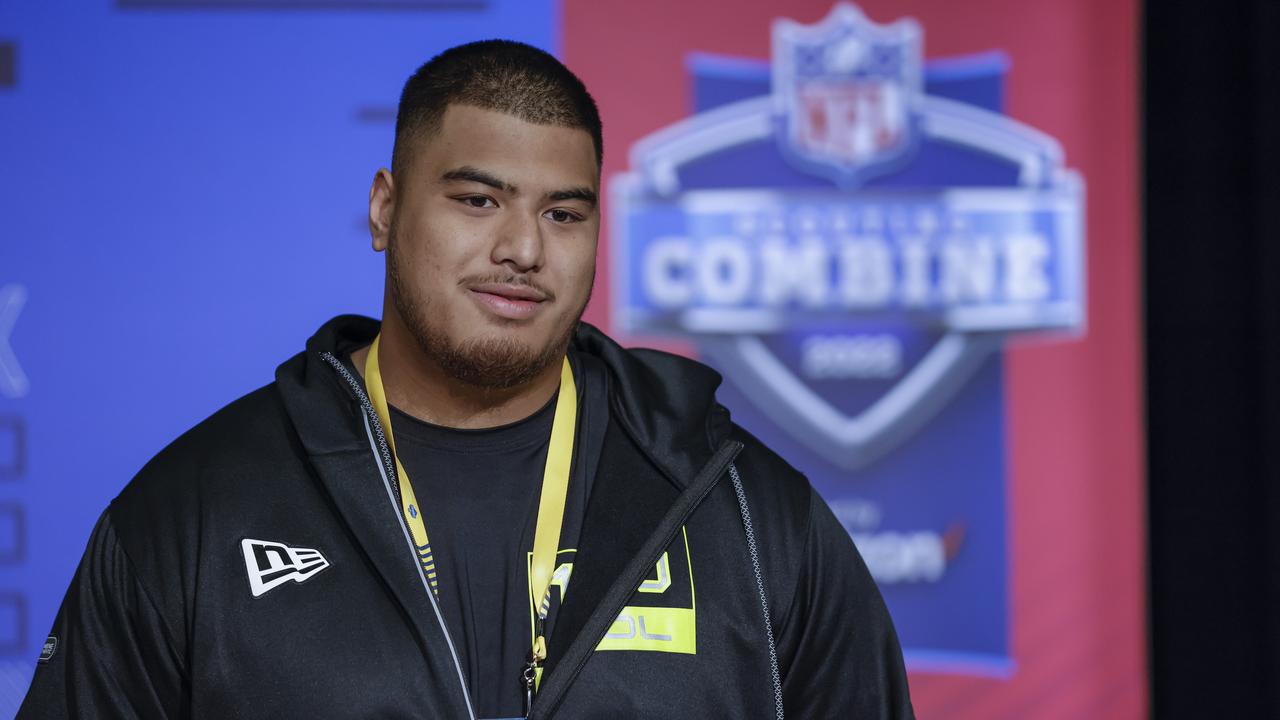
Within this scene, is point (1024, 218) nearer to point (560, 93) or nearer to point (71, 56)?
point (560, 93)

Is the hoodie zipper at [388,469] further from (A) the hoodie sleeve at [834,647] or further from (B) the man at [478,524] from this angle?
(A) the hoodie sleeve at [834,647]

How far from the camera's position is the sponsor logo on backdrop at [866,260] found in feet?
7.72

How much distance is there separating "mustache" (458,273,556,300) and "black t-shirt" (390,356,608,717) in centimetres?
15

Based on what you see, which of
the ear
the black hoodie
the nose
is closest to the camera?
the black hoodie

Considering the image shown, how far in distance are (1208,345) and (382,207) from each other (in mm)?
1784

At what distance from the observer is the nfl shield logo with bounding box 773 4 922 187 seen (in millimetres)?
2369

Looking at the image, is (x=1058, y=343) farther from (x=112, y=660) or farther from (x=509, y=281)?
(x=112, y=660)

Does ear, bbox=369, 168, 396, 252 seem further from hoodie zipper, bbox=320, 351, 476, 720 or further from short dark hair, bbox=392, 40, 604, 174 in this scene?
hoodie zipper, bbox=320, 351, 476, 720

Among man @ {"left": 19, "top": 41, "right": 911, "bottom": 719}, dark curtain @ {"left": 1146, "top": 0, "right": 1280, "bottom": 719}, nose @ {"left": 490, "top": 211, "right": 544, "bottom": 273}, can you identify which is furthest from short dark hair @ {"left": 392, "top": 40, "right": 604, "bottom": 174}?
dark curtain @ {"left": 1146, "top": 0, "right": 1280, "bottom": 719}

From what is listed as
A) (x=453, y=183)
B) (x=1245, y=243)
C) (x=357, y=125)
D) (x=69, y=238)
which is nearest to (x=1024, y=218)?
(x=1245, y=243)

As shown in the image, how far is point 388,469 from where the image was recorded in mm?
1166

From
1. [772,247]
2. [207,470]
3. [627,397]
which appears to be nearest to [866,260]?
[772,247]

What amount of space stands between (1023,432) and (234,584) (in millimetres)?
1750

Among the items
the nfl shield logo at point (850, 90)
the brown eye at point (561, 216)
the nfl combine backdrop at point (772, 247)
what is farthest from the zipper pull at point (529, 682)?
the nfl shield logo at point (850, 90)
